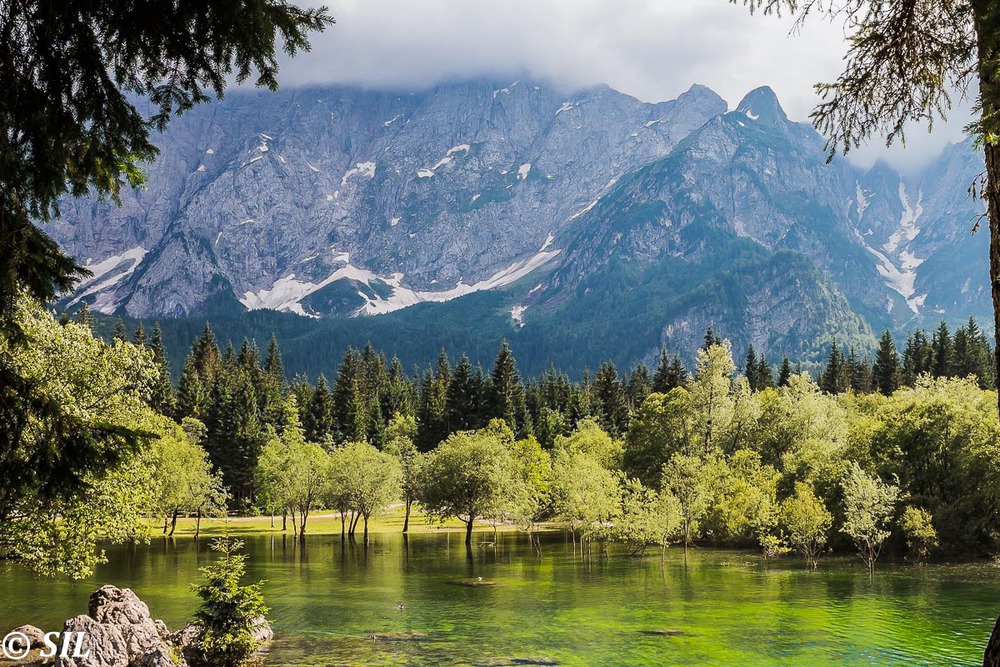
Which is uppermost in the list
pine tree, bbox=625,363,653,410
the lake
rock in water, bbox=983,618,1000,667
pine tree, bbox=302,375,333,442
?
pine tree, bbox=625,363,653,410

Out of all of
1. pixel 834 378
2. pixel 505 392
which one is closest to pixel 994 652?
pixel 505 392

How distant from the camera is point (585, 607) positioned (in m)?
44.8

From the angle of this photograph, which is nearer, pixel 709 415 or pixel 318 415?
pixel 709 415

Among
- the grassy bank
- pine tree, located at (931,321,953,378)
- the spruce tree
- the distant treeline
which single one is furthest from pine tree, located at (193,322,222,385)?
pine tree, located at (931,321,953,378)

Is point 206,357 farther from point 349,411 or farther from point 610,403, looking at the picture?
point 610,403

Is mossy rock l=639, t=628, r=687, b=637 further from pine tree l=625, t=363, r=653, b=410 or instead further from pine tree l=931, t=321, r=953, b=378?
pine tree l=625, t=363, r=653, b=410

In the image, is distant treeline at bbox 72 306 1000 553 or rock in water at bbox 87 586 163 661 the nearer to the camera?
rock in water at bbox 87 586 163 661

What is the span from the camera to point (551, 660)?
32.4 meters

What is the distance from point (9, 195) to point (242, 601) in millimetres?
26100

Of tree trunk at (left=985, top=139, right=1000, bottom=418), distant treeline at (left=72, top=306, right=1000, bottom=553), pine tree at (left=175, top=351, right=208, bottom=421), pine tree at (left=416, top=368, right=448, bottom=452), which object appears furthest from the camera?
pine tree at (left=416, top=368, right=448, bottom=452)

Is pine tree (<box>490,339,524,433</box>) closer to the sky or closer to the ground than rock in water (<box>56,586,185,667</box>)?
closer to the sky

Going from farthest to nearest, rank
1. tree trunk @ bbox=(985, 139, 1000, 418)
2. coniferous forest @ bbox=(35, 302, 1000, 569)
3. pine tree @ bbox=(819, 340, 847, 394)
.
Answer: pine tree @ bbox=(819, 340, 847, 394), coniferous forest @ bbox=(35, 302, 1000, 569), tree trunk @ bbox=(985, 139, 1000, 418)

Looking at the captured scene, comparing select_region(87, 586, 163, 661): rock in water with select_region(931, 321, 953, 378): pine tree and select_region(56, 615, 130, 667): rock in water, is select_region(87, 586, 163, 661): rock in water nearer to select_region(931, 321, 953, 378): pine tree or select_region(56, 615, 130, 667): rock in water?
select_region(56, 615, 130, 667): rock in water

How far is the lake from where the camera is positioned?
3344cm
